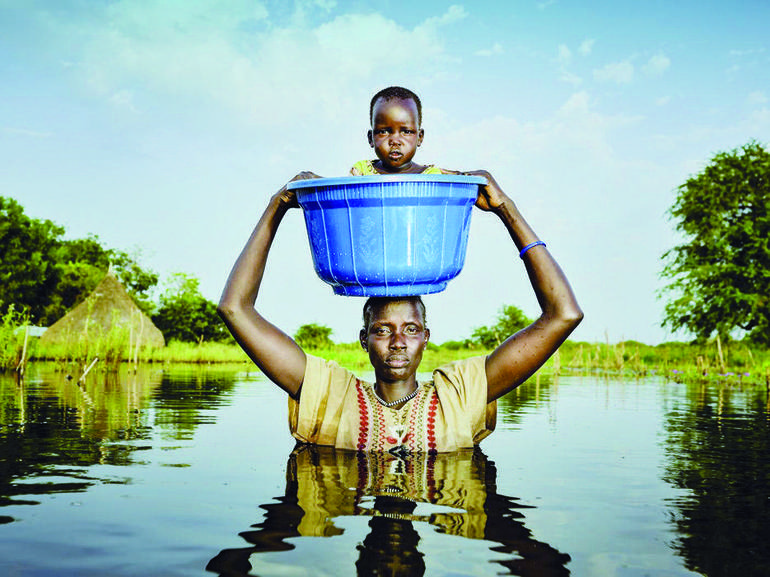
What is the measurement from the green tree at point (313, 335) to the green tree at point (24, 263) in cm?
1495

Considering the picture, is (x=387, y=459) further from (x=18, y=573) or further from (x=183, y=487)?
(x=18, y=573)

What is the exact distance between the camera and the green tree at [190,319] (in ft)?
110

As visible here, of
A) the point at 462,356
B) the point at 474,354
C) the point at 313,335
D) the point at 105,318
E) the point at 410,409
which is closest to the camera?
the point at 410,409

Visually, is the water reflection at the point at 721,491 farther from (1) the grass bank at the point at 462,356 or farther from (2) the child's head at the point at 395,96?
(1) the grass bank at the point at 462,356

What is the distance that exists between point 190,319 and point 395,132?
31.3 m

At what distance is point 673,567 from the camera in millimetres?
2455

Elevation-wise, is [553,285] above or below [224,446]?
above

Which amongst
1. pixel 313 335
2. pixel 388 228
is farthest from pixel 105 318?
pixel 388 228

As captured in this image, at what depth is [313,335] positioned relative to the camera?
27.7m

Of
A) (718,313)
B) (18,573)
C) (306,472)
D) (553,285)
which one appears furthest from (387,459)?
(718,313)

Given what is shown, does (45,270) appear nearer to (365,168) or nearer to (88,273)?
(88,273)

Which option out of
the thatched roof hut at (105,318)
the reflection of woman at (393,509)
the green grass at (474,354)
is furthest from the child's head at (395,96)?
the thatched roof hut at (105,318)

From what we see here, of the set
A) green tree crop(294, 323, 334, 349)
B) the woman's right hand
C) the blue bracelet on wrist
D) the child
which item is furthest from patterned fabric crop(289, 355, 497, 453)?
green tree crop(294, 323, 334, 349)

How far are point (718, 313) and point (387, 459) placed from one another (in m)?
25.1
